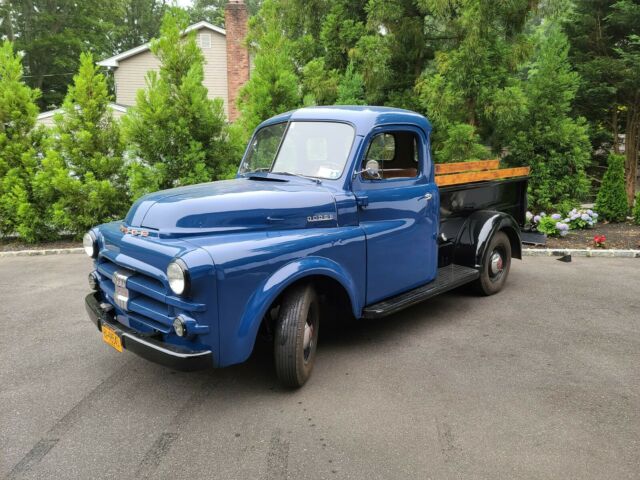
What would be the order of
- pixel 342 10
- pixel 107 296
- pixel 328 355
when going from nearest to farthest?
1. pixel 107 296
2. pixel 328 355
3. pixel 342 10

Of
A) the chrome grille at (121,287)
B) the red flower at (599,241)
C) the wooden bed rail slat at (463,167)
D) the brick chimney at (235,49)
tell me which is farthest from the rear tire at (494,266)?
the brick chimney at (235,49)

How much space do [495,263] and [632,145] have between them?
419 inches

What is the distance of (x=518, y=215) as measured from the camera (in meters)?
6.52

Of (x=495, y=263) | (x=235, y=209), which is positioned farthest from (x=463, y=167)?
(x=235, y=209)

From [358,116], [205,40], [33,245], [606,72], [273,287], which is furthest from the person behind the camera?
[205,40]

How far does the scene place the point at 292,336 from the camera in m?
3.42

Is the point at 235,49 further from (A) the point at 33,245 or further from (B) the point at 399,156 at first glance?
(B) the point at 399,156

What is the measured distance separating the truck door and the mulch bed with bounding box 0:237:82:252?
655 centimetres

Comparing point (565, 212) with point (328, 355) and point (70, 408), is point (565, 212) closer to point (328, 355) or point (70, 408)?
point (328, 355)

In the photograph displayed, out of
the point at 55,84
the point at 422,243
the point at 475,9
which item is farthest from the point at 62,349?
the point at 55,84

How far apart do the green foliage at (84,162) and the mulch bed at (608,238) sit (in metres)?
7.44

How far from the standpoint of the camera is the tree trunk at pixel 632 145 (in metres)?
13.3

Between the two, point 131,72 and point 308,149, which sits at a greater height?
point 131,72

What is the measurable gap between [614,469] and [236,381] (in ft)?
8.24
